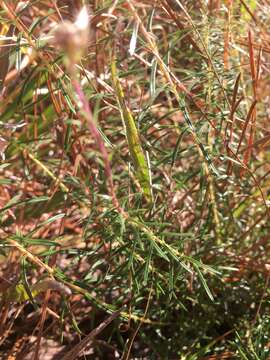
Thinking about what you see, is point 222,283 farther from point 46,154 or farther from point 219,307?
point 46,154

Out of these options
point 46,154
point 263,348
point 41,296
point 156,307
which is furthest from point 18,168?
point 263,348

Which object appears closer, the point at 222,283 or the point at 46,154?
the point at 222,283

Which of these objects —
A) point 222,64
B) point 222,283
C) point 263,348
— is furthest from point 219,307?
point 222,64

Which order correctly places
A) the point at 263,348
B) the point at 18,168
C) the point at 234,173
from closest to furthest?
1. the point at 263,348
2. the point at 234,173
3. the point at 18,168

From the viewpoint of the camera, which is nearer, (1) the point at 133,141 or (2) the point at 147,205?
(1) the point at 133,141

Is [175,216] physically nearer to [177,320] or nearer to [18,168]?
[177,320]

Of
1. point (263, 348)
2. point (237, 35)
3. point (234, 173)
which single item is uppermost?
point (237, 35)

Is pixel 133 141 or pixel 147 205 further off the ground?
pixel 133 141

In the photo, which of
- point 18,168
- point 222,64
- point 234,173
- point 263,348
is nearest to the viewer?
point 263,348

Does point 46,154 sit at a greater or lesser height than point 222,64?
lesser
